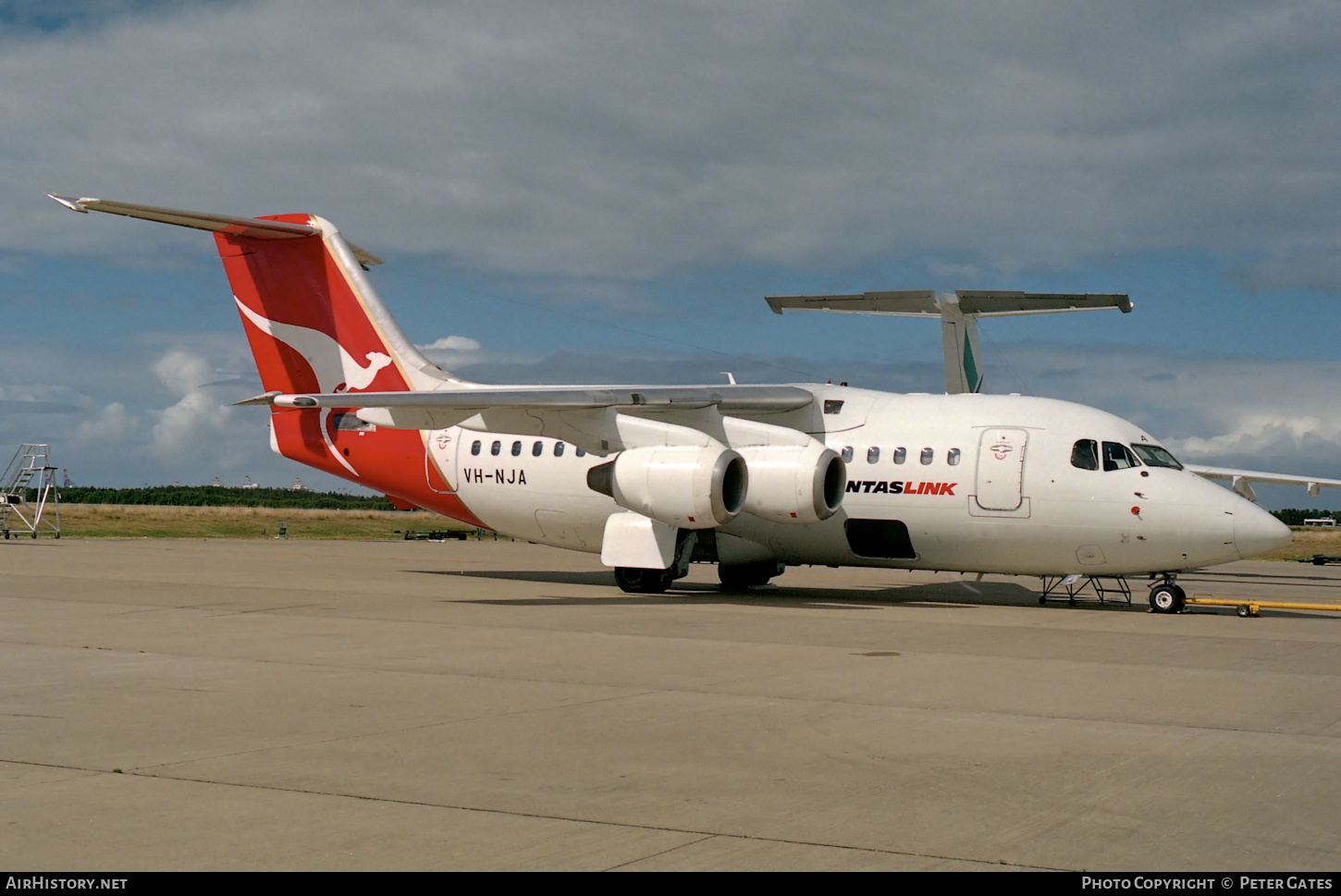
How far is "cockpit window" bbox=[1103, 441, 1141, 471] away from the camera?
720 inches

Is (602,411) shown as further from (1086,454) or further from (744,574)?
(1086,454)

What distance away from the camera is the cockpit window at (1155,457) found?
18359 millimetres

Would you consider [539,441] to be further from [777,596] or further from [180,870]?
[180,870]

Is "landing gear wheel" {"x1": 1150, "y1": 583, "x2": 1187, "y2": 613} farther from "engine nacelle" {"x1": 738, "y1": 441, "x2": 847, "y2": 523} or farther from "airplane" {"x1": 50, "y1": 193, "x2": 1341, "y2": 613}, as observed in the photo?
"engine nacelle" {"x1": 738, "y1": 441, "x2": 847, "y2": 523}

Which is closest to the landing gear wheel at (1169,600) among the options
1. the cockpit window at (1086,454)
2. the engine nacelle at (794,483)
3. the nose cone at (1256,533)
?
the nose cone at (1256,533)

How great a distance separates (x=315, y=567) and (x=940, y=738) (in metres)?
19.6

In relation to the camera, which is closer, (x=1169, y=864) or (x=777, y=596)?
(x=1169, y=864)

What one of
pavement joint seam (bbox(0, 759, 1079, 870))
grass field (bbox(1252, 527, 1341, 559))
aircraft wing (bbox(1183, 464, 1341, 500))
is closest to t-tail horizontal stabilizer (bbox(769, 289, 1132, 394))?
aircraft wing (bbox(1183, 464, 1341, 500))

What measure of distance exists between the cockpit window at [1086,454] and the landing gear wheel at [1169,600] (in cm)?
211

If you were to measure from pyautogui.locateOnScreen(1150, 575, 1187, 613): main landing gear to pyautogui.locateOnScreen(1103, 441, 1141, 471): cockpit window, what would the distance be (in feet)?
6.30

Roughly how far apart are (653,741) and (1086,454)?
494 inches

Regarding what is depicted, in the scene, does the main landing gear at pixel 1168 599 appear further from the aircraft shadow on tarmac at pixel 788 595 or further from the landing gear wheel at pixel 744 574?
the landing gear wheel at pixel 744 574

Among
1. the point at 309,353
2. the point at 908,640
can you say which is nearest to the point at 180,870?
the point at 908,640

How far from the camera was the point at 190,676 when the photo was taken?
10.1m
